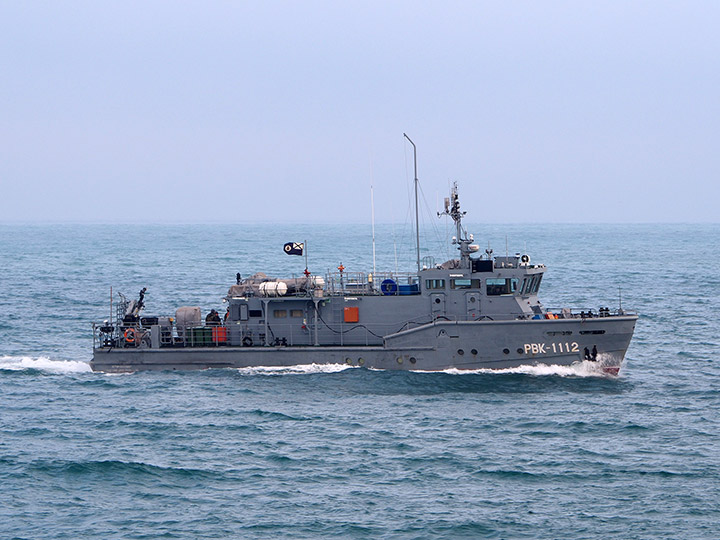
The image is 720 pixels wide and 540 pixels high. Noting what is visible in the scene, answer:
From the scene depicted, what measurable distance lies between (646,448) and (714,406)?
6.62m

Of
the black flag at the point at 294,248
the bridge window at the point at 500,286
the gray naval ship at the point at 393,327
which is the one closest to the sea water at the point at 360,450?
the gray naval ship at the point at 393,327

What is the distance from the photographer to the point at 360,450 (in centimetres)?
3061

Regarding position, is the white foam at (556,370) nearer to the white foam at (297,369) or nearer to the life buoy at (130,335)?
the white foam at (297,369)

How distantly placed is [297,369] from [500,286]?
30.2 feet

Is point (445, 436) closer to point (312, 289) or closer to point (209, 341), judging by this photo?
point (312, 289)

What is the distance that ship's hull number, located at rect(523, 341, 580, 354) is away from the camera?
3903cm

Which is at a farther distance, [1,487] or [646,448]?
[646,448]

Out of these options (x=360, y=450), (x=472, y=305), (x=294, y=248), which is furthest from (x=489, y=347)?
(x=360, y=450)

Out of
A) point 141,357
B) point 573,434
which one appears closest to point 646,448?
point 573,434

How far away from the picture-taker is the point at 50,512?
26.2m

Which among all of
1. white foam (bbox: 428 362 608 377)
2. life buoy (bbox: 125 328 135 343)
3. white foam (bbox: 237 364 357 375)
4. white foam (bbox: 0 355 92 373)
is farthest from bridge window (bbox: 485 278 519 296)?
white foam (bbox: 0 355 92 373)

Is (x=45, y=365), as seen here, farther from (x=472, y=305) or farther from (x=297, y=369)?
(x=472, y=305)

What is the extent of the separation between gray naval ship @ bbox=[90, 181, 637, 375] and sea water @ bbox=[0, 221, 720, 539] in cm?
76

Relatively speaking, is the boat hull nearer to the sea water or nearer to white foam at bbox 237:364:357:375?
white foam at bbox 237:364:357:375
